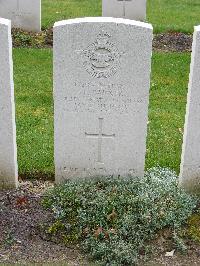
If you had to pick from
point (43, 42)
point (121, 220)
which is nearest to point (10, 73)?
point (121, 220)

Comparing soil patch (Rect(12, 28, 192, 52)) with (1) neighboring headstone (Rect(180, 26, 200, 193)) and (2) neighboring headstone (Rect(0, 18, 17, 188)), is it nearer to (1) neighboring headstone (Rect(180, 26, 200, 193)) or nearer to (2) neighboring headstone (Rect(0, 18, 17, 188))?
(2) neighboring headstone (Rect(0, 18, 17, 188))

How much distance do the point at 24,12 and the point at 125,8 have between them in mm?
2335

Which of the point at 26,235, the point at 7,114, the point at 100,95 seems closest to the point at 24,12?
the point at 7,114

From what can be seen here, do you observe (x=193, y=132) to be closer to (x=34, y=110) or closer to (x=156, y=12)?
(x=34, y=110)

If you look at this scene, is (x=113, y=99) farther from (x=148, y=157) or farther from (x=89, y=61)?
(x=148, y=157)

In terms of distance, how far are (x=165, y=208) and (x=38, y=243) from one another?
4.13 ft

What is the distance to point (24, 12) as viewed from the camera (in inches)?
476

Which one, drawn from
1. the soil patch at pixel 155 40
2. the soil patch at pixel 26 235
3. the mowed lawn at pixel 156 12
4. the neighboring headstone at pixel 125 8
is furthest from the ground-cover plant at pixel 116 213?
the neighboring headstone at pixel 125 8

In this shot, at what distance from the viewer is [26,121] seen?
7.91 metres

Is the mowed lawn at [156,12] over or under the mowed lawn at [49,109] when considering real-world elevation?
over

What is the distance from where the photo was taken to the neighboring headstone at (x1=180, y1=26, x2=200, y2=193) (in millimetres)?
5312

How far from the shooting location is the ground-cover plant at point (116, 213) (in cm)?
505

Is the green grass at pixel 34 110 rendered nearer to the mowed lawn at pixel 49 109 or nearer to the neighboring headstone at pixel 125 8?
the mowed lawn at pixel 49 109

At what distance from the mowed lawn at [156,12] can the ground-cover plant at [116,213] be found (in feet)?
24.8
